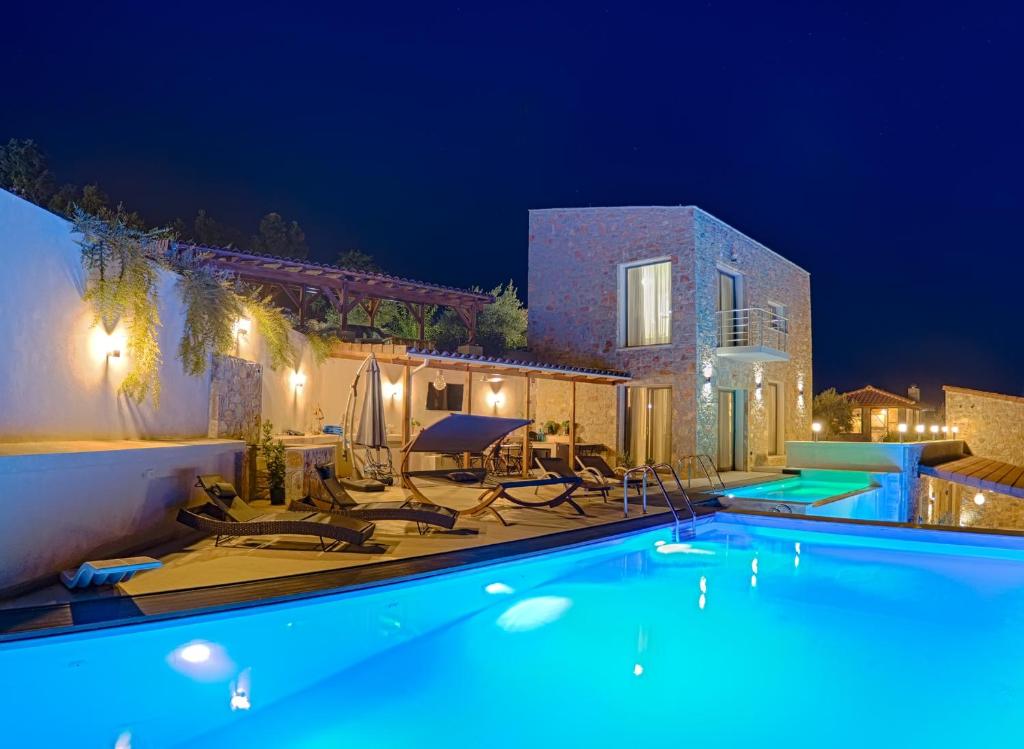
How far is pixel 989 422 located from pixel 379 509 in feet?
76.0

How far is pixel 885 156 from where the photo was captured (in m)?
37.2

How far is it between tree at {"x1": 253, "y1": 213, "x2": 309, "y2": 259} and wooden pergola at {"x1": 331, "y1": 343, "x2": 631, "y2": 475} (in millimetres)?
20275

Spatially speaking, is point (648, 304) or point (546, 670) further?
point (648, 304)

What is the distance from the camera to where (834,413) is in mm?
29812

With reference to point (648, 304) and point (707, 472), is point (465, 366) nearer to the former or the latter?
point (707, 472)

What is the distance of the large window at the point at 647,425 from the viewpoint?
16.3 metres

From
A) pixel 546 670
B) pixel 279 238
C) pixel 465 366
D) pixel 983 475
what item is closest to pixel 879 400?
pixel 983 475

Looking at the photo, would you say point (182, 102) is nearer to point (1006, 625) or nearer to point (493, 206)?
point (493, 206)

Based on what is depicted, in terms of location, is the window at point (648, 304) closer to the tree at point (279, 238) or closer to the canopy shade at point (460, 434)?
the canopy shade at point (460, 434)

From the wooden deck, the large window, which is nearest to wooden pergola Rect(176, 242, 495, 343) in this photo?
the large window

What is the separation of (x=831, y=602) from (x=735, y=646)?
62.2 inches

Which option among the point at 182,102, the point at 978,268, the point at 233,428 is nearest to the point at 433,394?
the point at 233,428

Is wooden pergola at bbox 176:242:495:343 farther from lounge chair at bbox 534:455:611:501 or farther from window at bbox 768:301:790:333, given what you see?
window at bbox 768:301:790:333

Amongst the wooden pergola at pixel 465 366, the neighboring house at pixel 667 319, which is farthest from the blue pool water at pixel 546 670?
the neighboring house at pixel 667 319
